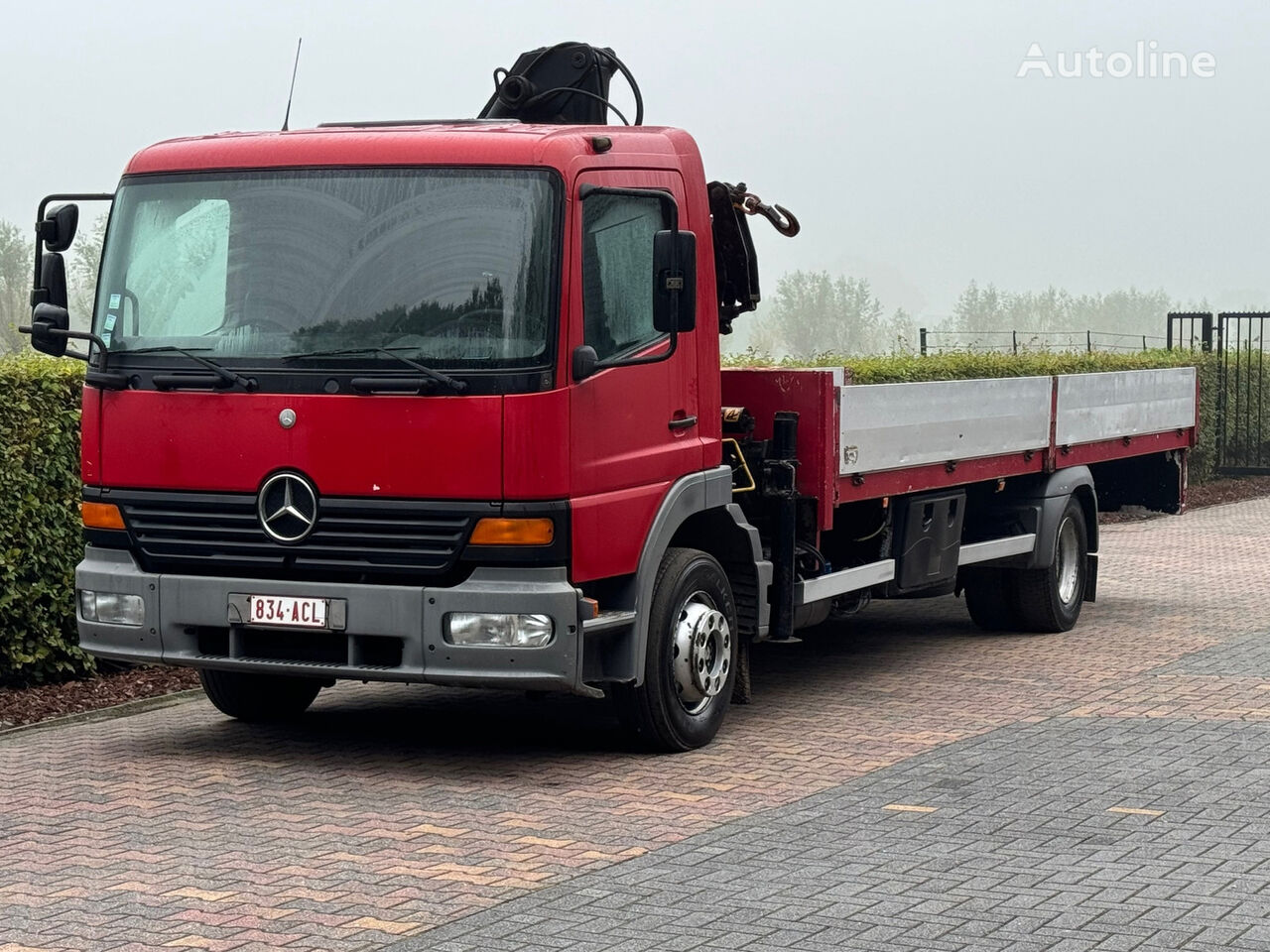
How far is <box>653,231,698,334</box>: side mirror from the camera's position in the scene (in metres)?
8.27

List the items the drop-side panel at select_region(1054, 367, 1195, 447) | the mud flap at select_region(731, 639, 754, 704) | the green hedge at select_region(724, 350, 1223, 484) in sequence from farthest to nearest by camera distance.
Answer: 1. the green hedge at select_region(724, 350, 1223, 484)
2. the drop-side panel at select_region(1054, 367, 1195, 447)
3. the mud flap at select_region(731, 639, 754, 704)

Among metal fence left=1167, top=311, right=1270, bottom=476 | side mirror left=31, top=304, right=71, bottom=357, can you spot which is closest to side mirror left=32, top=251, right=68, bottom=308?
side mirror left=31, top=304, right=71, bottom=357

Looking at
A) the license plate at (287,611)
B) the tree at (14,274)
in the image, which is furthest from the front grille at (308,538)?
the tree at (14,274)

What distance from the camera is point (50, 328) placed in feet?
26.8

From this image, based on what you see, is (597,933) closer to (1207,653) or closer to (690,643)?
(690,643)

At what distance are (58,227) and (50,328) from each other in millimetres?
600

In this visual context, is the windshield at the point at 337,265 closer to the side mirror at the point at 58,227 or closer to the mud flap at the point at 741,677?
the side mirror at the point at 58,227

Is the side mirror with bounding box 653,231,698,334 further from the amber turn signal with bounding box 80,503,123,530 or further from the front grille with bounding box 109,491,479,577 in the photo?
the amber turn signal with bounding box 80,503,123,530

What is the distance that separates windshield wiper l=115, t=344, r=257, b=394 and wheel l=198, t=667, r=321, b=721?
68.8 inches

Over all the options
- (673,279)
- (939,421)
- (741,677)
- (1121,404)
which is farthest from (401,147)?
(1121,404)

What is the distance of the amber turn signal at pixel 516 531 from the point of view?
7875 mm

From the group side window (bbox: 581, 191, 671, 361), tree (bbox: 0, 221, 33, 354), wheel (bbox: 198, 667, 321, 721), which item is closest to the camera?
side window (bbox: 581, 191, 671, 361)

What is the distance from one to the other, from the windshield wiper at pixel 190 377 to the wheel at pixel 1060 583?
6.24 metres

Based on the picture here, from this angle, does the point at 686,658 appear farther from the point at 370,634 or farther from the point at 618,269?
the point at 618,269
